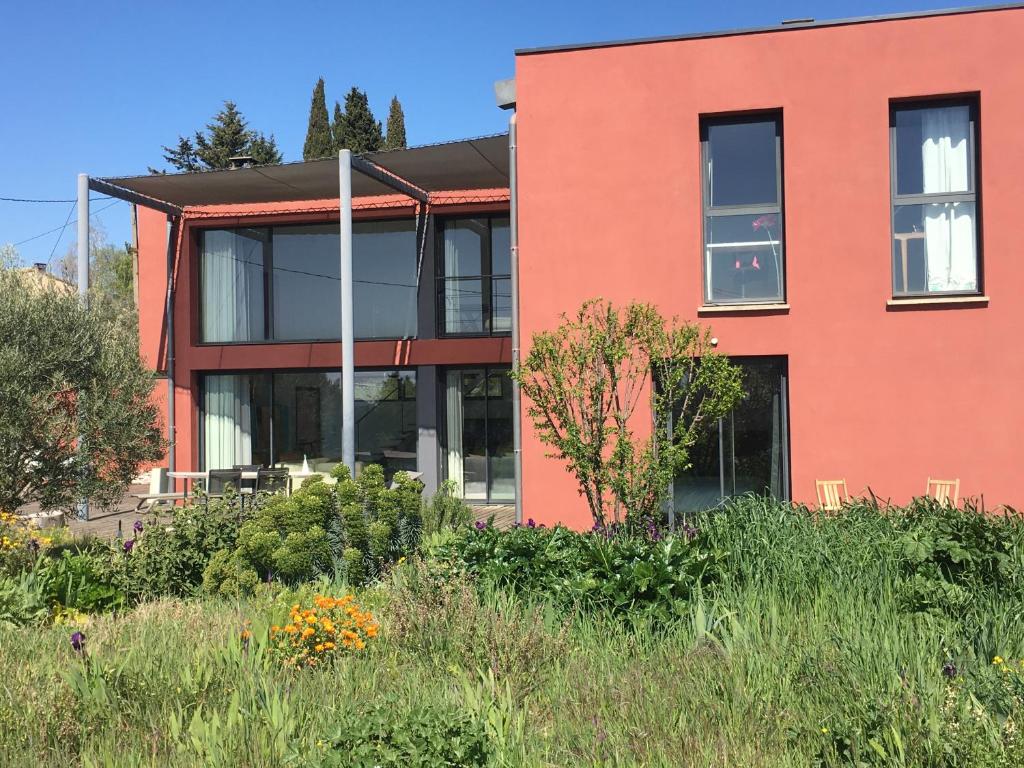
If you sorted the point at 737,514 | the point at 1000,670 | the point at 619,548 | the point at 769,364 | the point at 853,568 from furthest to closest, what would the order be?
the point at 769,364
the point at 737,514
the point at 619,548
the point at 853,568
the point at 1000,670

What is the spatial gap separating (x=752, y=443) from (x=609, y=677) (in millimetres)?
5569

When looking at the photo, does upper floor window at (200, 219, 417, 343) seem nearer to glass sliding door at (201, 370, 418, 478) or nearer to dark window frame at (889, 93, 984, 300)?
glass sliding door at (201, 370, 418, 478)

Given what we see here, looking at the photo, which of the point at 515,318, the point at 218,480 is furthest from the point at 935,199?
the point at 218,480

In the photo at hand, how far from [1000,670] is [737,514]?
2779mm

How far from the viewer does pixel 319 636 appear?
4.52 metres

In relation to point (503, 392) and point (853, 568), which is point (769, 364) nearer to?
point (853, 568)

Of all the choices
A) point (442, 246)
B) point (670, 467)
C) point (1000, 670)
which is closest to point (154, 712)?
point (1000, 670)

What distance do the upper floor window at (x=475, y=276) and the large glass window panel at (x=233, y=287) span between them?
3.57m

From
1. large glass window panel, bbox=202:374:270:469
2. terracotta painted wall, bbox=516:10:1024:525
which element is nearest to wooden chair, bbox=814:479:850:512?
terracotta painted wall, bbox=516:10:1024:525

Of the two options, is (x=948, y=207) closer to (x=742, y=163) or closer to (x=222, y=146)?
(x=742, y=163)

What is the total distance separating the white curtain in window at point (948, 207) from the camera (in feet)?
28.6

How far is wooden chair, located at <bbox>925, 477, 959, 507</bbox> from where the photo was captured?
8312 millimetres

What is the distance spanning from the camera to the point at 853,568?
202 inches

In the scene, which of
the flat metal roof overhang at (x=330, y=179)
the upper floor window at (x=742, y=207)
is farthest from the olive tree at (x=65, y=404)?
the upper floor window at (x=742, y=207)
